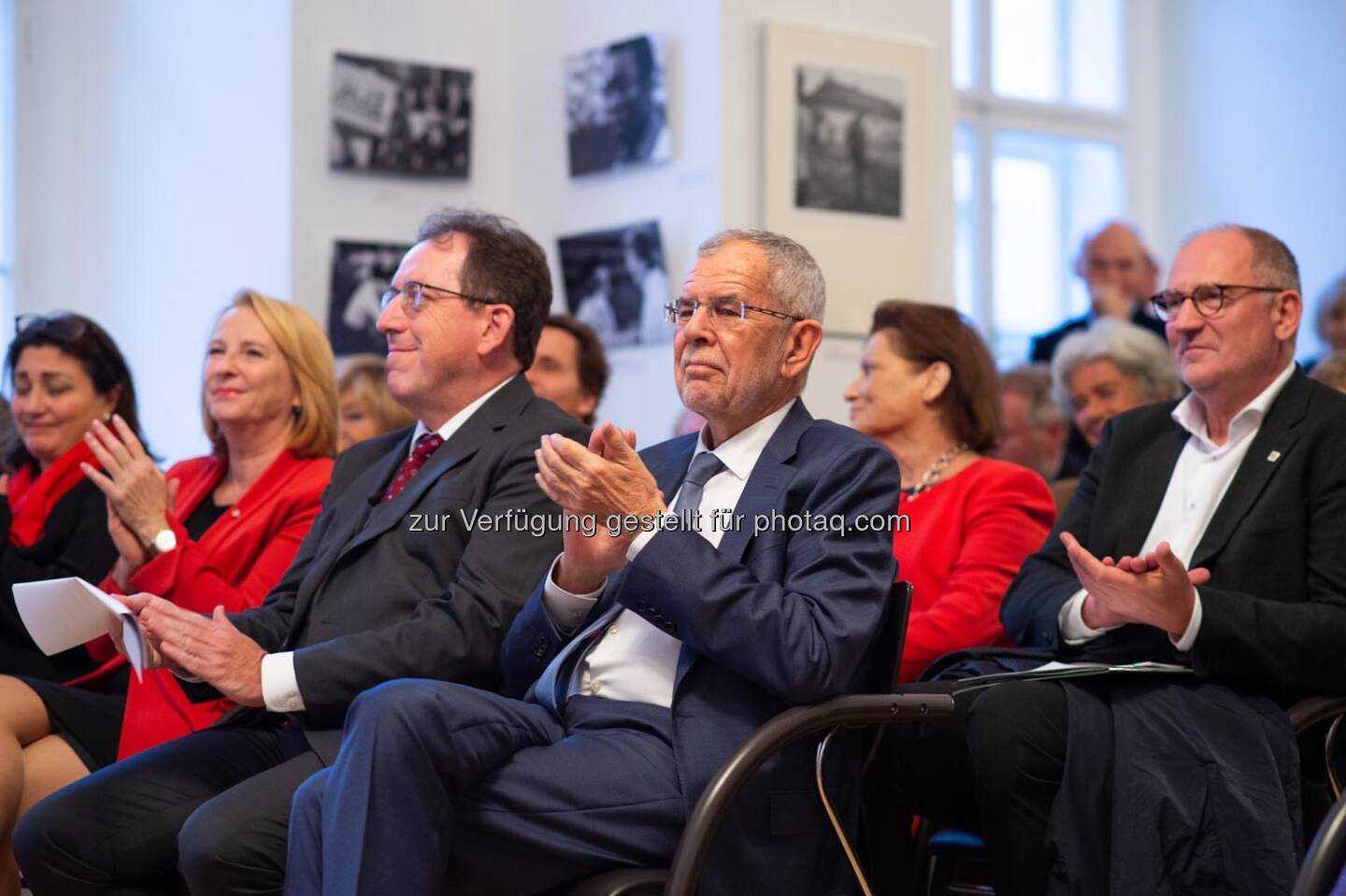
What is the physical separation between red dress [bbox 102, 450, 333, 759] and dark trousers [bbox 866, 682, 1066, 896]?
1401 millimetres

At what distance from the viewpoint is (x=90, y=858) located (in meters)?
2.95

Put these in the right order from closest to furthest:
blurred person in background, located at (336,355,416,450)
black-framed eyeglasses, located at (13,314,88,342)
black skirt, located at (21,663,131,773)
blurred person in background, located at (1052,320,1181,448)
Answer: black skirt, located at (21,663,131,773)
black-framed eyeglasses, located at (13,314,88,342)
blurred person in background, located at (1052,320,1181,448)
blurred person in background, located at (336,355,416,450)

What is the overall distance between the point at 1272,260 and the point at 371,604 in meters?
1.90

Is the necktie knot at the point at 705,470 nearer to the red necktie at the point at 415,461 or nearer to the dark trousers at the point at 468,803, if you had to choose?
the dark trousers at the point at 468,803

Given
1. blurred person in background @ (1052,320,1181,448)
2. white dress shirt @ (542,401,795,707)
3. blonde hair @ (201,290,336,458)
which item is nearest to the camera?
white dress shirt @ (542,401,795,707)

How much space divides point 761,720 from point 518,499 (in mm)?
745

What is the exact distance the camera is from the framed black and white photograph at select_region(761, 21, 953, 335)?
582 centimetres

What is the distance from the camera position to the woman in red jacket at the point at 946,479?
11.6ft

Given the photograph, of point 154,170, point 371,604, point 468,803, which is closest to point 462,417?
point 371,604

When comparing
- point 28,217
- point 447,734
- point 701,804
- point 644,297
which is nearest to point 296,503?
point 447,734

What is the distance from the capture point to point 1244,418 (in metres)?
3.22

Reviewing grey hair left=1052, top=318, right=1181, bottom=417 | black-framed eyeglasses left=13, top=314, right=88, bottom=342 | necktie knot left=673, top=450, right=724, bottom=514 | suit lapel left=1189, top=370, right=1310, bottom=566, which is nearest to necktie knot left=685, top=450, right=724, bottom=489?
necktie knot left=673, top=450, right=724, bottom=514

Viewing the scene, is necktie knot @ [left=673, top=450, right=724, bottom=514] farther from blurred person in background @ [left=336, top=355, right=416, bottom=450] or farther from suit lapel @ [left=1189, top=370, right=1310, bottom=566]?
blurred person in background @ [left=336, top=355, right=416, bottom=450]

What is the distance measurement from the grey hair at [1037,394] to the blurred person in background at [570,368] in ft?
4.62
